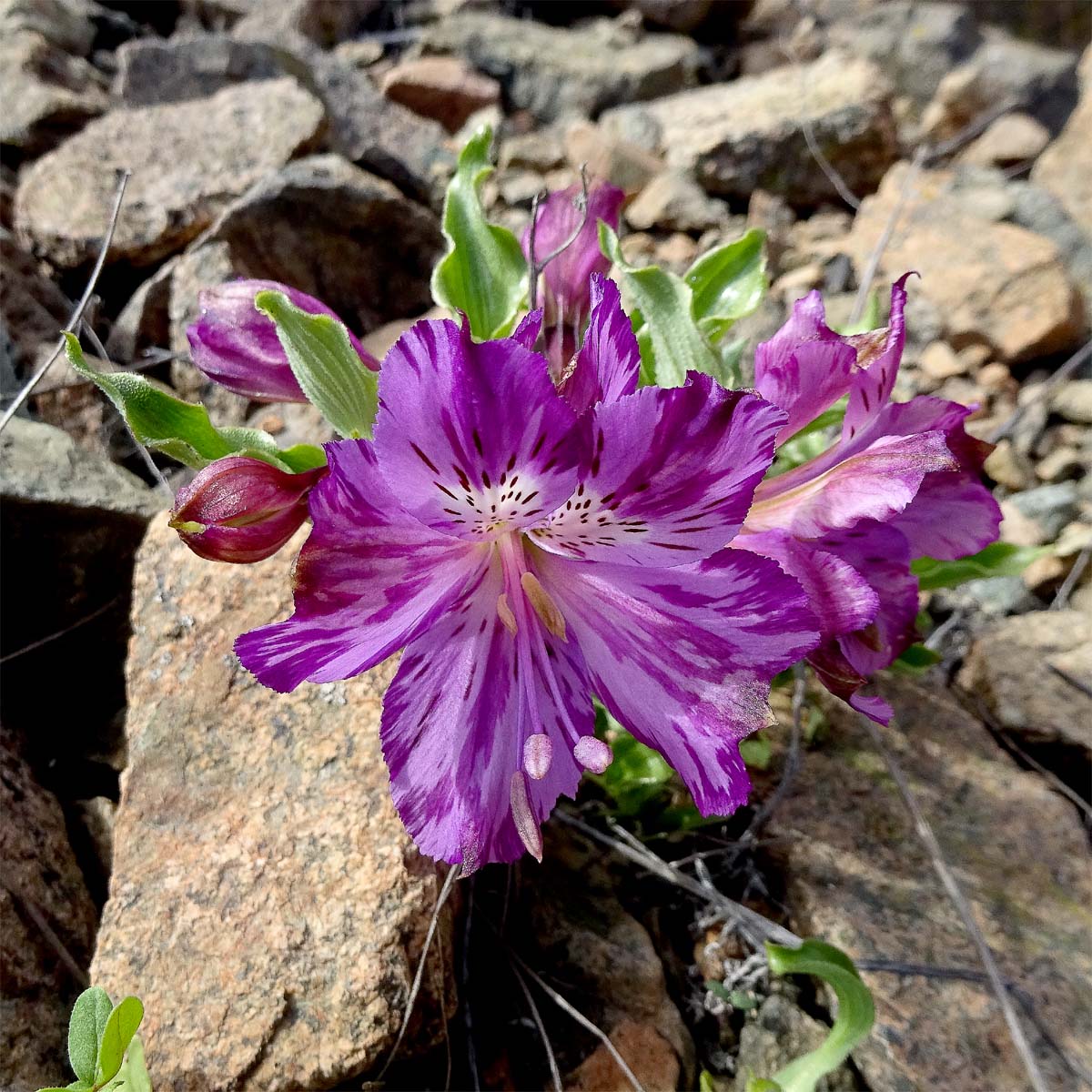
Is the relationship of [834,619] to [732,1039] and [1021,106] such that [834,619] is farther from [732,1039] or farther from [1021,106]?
[1021,106]

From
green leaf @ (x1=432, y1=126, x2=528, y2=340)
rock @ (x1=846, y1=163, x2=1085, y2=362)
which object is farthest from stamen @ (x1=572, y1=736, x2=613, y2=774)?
rock @ (x1=846, y1=163, x2=1085, y2=362)

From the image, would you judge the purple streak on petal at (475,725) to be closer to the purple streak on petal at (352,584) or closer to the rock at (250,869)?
the purple streak on petal at (352,584)

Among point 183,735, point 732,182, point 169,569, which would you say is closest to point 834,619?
point 183,735

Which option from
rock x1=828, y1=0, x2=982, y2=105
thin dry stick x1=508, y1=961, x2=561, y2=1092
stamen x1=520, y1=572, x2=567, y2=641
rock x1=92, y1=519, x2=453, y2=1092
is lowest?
thin dry stick x1=508, y1=961, x2=561, y2=1092

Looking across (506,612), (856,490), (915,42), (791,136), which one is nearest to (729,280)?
(856,490)

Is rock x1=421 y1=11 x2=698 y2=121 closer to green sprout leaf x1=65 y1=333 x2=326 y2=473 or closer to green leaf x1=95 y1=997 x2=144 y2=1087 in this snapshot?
green sprout leaf x1=65 y1=333 x2=326 y2=473

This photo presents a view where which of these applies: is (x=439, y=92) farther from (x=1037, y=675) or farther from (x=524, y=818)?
(x=524, y=818)
